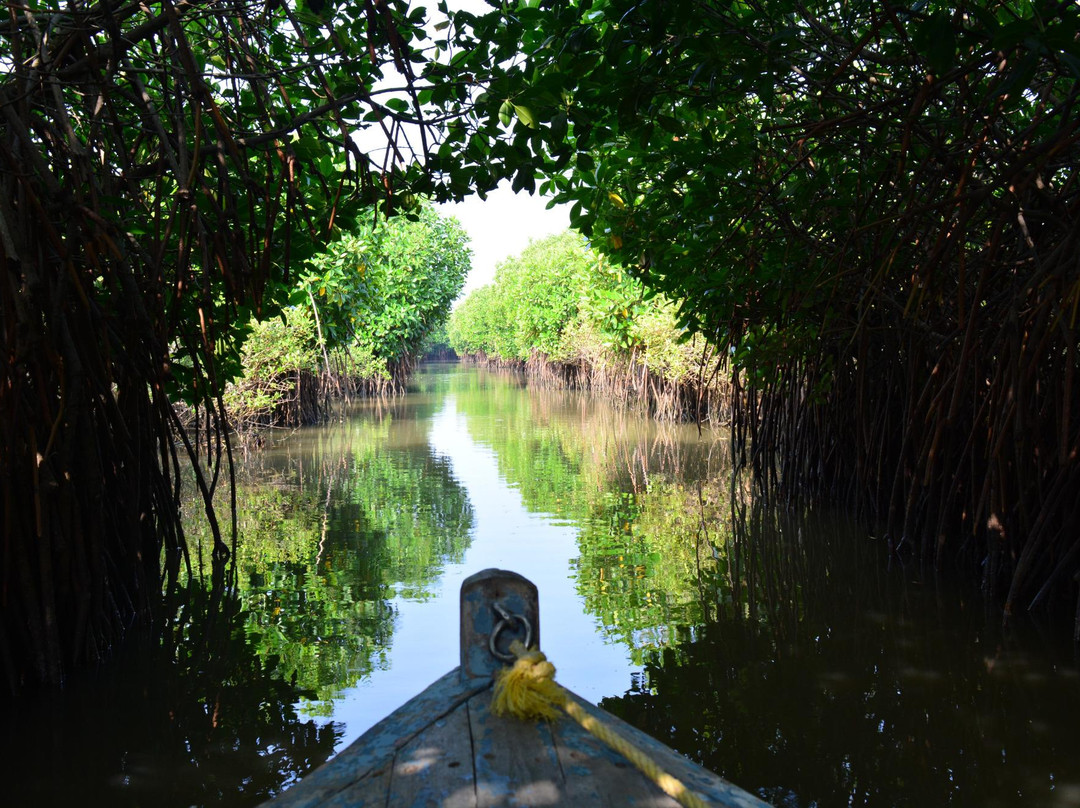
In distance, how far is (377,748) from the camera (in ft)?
5.58

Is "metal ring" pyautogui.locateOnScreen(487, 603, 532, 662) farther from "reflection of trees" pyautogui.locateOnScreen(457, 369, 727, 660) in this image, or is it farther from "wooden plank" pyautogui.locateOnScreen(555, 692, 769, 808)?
"reflection of trees" pyautogui.locateOnScreen(457, 369, 727, 660)

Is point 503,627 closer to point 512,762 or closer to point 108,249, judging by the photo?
point 512,762

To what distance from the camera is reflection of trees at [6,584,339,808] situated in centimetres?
287

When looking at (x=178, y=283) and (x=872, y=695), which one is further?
(x=872, y=695)

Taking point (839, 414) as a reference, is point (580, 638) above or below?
below

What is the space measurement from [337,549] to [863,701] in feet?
12.5

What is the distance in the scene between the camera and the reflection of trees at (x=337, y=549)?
4215mm

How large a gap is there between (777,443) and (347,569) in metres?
3.83

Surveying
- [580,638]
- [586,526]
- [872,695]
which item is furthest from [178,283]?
[586,526]

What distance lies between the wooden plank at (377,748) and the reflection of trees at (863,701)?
137 cm

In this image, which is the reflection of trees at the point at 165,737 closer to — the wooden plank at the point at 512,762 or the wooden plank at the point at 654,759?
the wooden plank at the point at 512,762

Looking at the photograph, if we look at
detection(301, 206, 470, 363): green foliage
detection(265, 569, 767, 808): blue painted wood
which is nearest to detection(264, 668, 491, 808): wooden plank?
detection(265, 569, 767, 808): blue painted wood

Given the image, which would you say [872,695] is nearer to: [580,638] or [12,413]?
[580,638]

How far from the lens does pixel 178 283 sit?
293 centimetres
